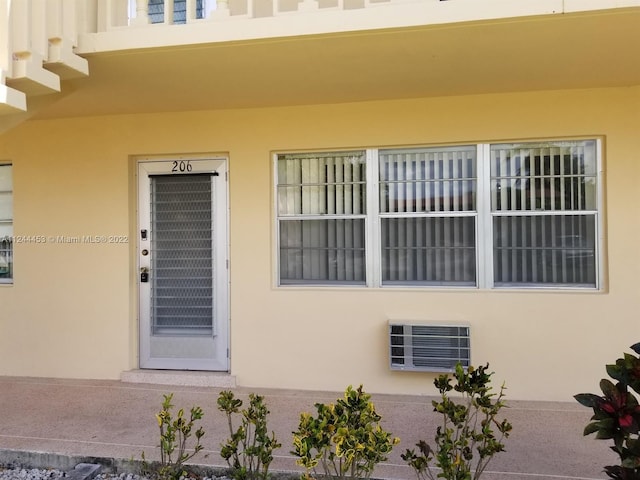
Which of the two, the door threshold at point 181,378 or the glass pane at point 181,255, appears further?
the glass pane at point 181,255

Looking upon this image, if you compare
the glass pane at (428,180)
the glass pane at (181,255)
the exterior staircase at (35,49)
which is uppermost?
the exterior staircase at (35,49)

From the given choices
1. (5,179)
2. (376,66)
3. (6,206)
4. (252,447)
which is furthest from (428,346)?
(5,179)

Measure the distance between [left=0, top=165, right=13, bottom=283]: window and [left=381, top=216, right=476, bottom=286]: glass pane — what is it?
424 cm

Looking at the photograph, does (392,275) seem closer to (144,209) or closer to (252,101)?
(252,101)

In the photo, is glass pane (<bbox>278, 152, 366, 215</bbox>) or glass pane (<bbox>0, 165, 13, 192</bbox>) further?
glass pane (<bbox>0, 165, 13, 192</bbox>)

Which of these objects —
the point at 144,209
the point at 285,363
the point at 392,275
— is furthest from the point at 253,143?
the point at 285,363

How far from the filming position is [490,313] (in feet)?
14.9

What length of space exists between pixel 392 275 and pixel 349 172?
114 centimetres

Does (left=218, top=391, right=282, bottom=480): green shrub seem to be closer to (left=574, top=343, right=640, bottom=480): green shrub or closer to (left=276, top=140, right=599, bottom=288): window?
(left=574, top=343, right=640, bottom=480): green shrub

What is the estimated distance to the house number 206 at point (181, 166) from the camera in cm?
513

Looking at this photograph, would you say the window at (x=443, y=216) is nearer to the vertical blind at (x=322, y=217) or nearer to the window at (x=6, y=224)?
the vertical blind at (x=322, y=217)

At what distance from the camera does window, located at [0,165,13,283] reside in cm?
550

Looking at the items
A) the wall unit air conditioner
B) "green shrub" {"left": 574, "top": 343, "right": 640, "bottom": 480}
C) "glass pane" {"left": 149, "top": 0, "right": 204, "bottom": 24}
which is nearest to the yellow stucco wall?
the wall unit air conditioner

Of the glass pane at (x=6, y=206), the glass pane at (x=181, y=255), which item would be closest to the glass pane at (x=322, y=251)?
the glass pane at (x=181, y=255)
